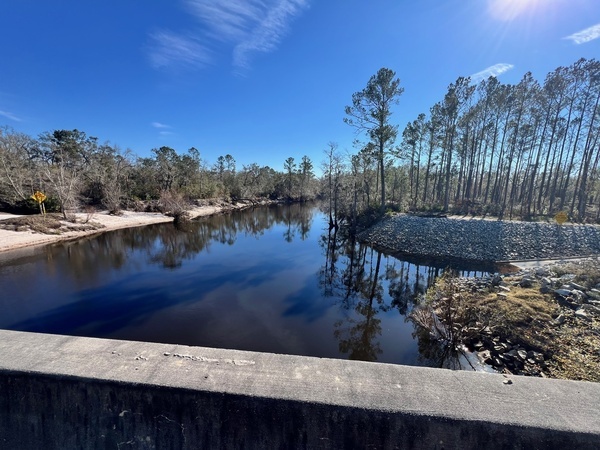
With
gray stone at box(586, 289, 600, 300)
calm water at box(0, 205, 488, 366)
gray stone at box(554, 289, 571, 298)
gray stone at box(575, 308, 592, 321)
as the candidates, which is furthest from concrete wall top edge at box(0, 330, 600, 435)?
gray stone at box(586, 289, 600, 300)

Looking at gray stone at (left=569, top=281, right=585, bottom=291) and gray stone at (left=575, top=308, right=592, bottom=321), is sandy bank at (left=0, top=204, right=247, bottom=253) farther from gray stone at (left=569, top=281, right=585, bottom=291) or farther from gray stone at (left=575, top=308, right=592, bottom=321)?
gray stone at (left=569, top=281, right=585, bottom=291)

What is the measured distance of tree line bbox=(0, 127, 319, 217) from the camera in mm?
24391

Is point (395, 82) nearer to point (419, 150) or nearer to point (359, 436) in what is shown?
A: point (419, 150)

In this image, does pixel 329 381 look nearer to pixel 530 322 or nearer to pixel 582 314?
pixel 530 322

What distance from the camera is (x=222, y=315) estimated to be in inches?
335

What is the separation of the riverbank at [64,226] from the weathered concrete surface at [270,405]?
20028mm

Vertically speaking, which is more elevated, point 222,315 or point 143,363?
point 143,363

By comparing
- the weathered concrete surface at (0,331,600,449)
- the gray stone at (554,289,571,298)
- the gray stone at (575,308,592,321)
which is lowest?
the gray stone at (575,308,592,321)

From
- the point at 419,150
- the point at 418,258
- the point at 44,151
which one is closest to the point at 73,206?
the point at 44,151

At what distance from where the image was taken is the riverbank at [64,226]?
17.0m

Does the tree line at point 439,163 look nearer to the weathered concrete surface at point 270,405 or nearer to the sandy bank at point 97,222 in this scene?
the sandy bank at point 97,222

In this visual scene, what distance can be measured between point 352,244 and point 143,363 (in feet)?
63.8

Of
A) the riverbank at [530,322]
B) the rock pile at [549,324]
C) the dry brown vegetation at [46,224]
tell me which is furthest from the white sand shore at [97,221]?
the rock pile at [549,324]

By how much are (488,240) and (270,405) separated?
1878 centimetres
